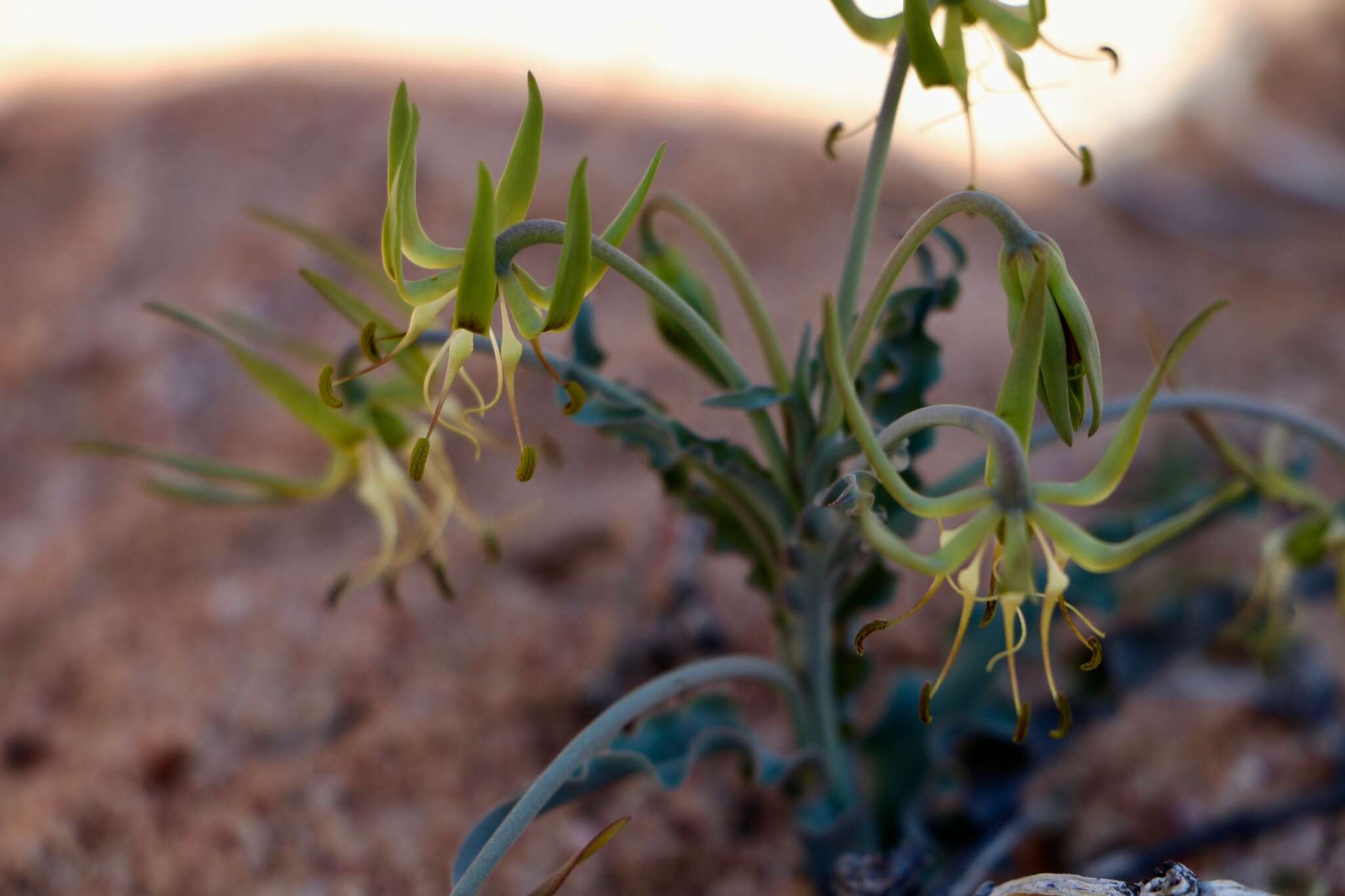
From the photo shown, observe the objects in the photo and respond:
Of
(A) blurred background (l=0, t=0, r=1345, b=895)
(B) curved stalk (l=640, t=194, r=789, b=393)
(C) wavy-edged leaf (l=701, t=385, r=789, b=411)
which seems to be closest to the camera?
(C) wavy-edged leaf (l=701, t=385, r=789, b=411)

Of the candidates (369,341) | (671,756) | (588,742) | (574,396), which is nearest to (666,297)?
(574,396)

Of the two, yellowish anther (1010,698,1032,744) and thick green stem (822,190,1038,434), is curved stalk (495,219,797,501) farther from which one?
yellowish anther (1010,698,1032,744)

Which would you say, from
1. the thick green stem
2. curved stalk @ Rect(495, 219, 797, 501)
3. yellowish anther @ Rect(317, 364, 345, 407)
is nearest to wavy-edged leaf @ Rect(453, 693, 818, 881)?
curved stalk @ Rect(495, 219, 797, 501)

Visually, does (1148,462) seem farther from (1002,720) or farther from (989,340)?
(1002,720)

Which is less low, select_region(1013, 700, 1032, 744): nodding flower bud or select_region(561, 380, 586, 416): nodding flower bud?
select_region(561, 380, 586, 416): nodding flower bud

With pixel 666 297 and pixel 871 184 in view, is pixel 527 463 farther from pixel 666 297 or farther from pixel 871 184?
pixel 871 184

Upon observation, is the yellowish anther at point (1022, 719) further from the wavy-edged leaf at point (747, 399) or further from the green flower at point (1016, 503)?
the wavy-edged leaf at point (747, 399)
